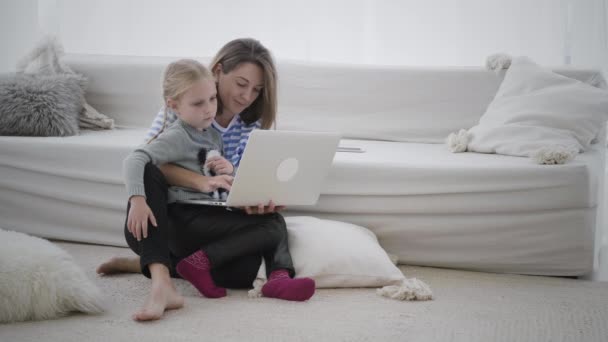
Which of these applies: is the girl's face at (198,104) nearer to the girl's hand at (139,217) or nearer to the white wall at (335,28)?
the girl's hand at (139,217)

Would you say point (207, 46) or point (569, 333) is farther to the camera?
point (207, 46)

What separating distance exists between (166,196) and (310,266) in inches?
16.3

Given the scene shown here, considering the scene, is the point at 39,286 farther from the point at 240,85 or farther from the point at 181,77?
the point at 240,85

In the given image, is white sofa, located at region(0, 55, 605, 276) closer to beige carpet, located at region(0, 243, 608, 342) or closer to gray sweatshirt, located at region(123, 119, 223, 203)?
beige carpet, located at region(0, 243, 608, 342)

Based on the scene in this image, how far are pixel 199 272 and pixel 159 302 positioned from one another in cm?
18

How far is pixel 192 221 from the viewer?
70.5 inches

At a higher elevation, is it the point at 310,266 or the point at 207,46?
the point at 207,46

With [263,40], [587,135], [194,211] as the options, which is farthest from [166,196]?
[263,40]

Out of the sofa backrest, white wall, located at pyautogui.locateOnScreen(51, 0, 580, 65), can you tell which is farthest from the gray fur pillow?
white wall, located at pyautogui.locateOnScreen(51, 0, 580, 65)

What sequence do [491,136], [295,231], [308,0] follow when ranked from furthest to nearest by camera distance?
[308,0] → [491,136] → [295,231]

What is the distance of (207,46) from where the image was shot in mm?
3807

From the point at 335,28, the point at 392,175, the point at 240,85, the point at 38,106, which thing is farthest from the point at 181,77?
the point at 335,28

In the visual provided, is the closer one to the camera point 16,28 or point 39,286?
point 39,286

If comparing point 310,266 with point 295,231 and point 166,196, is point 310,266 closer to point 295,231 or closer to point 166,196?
point 295,231
